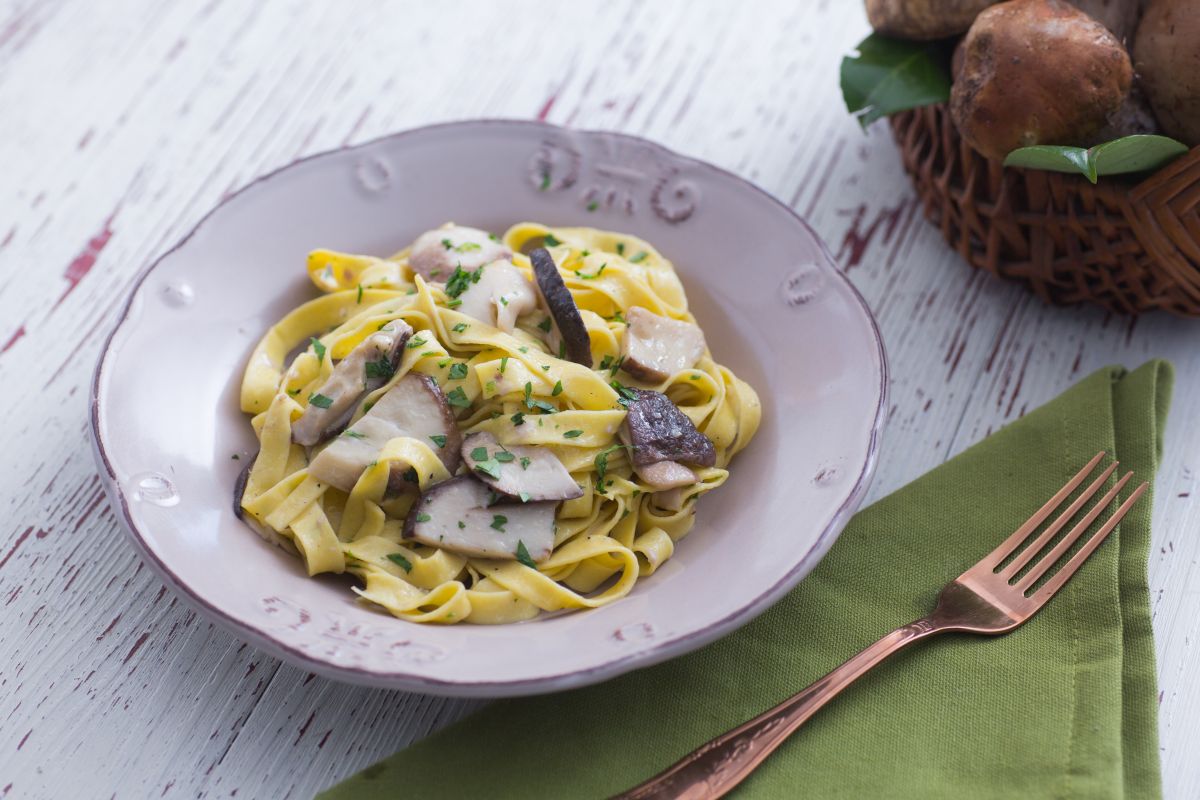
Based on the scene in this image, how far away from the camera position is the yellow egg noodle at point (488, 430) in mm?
3029

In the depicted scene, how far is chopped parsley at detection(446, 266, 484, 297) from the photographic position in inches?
138

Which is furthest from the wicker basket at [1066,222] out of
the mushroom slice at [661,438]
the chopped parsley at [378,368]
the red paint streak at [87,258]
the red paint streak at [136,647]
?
the red paint streak at [87,258]

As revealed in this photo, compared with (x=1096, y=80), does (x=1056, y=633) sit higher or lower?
lower

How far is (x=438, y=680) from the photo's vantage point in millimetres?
2561

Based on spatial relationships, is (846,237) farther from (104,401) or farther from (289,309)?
(104,401)

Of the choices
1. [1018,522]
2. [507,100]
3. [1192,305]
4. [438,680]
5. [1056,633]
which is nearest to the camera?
[438,680]

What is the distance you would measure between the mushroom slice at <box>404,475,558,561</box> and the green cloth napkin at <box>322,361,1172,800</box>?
1.35 feet

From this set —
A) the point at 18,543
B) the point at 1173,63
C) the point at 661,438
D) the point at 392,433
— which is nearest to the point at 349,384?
the point at 392,433

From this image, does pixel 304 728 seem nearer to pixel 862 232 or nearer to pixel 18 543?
pixel 18 543

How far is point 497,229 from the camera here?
159 inches

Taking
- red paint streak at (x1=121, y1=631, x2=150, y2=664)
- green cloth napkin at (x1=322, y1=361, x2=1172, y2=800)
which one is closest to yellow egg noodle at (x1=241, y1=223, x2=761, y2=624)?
green cloth napkin at (x1=322, y1=361, x2=1172, y2=800)

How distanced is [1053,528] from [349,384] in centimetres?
210

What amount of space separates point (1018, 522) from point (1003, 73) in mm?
1369

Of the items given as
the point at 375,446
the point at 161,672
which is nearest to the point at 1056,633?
the point at 375,446
